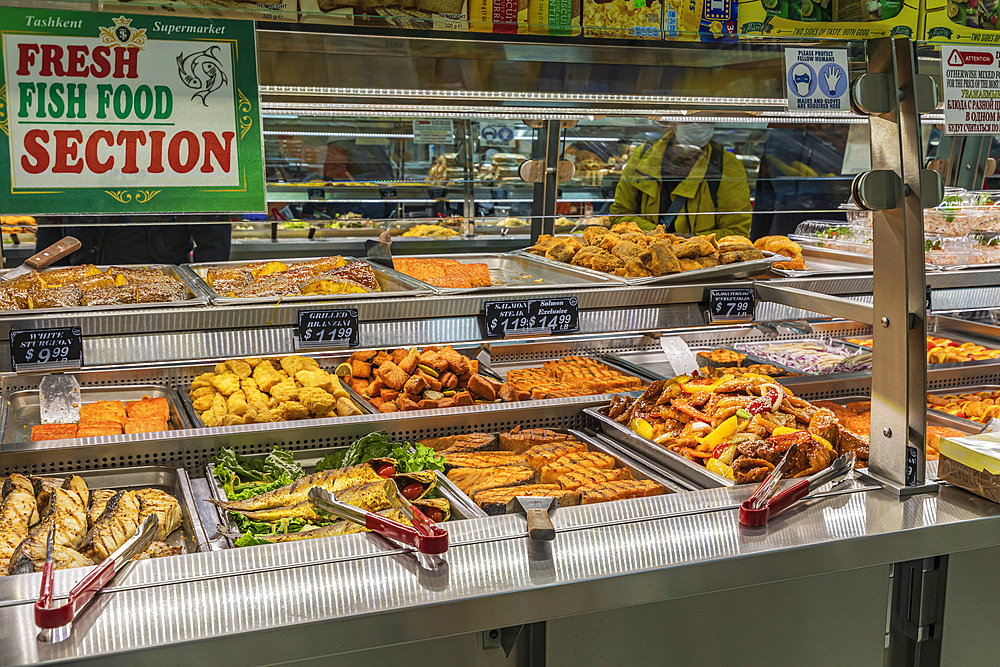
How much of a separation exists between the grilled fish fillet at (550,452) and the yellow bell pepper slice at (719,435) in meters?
0.38

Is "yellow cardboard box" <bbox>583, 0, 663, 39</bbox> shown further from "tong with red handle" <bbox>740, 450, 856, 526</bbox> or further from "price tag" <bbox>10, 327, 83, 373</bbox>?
"price tag" <bbox>10, 327, 83, 373</bbox>

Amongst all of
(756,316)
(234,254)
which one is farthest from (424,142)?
(756,316)

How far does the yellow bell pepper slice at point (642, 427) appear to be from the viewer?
8.71 feet

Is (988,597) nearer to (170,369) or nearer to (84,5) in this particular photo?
(84,5)

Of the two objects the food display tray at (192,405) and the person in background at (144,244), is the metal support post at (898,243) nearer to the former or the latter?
the food display tray at (192,405)

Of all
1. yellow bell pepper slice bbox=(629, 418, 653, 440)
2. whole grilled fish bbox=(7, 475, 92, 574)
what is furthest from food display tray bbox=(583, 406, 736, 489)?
whole grilled fish bbox=(7, 475, 92, 574)

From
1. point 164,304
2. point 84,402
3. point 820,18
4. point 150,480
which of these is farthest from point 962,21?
point 84,402

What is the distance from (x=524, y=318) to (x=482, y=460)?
47 centimetres

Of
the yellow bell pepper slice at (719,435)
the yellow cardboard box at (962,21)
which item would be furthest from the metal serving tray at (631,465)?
the yellow cardboard box at (962,21)

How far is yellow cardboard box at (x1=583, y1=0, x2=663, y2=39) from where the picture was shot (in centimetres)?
210

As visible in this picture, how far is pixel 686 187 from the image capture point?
135 inches

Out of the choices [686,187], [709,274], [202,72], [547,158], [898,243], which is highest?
[202,72]

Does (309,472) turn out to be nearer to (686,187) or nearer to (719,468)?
(719,468)

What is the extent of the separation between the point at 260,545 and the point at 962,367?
317 cm
